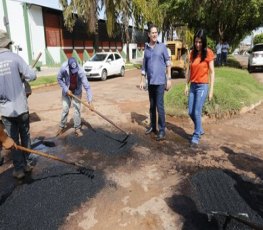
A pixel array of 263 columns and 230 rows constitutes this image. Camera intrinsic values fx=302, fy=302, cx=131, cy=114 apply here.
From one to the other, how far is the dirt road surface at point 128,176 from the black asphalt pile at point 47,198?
0.04 feet

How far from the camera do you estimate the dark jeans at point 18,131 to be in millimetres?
4132

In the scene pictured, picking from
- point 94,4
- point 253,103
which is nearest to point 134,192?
point 253,103

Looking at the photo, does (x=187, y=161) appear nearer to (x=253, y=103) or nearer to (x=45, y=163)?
(x=45, y=163)

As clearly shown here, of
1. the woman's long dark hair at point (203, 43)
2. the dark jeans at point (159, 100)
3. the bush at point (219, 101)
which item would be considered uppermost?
the woman's long dark hair at point (203, 43)

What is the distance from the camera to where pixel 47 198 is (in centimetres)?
377

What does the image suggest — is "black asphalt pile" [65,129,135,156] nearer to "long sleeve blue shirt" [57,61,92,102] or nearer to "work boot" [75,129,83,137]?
"work boot" [75,129,83,137]

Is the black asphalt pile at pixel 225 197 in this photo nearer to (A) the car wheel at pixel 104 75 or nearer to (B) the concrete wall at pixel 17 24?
(A) the car wheel at pixel 104 75

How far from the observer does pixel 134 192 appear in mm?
3928

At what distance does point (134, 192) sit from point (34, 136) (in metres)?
3.32

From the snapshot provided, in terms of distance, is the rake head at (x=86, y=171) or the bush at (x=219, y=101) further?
the bush at (x=219, y=101)

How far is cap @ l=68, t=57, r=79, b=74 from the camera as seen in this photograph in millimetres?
5889

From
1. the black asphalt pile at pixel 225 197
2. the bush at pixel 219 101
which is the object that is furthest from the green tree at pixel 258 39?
the black asphalt pile at pixel 225 197

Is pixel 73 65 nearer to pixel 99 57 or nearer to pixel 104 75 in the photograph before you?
pixel 104 75

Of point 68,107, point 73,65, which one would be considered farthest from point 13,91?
point 68,107
